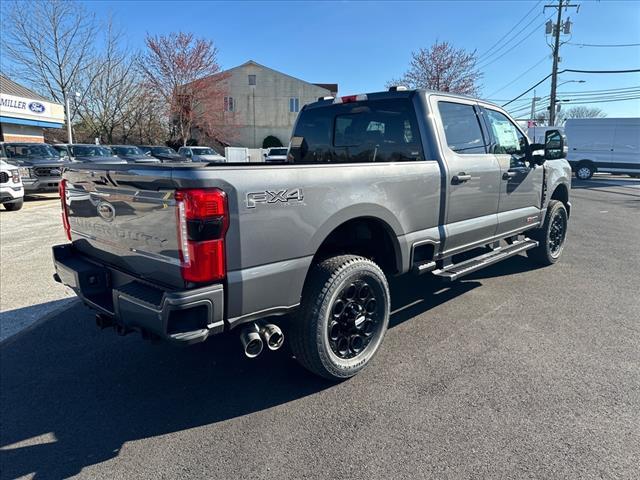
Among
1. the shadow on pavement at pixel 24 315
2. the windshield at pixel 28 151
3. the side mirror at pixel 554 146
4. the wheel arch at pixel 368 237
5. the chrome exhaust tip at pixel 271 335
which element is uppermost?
the windshield at pixel 28 151

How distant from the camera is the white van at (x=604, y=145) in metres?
21.0

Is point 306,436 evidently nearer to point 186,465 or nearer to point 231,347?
point 186,465

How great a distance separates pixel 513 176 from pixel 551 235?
1925mm

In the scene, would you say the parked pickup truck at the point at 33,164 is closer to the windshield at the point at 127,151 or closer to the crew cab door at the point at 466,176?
the windshield at the point at 127,151

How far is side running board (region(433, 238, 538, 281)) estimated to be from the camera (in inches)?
153

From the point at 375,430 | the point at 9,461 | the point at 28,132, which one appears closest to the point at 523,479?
the point at 375,430

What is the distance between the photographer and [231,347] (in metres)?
3.77

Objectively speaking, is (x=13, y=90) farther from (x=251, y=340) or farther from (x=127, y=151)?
(x=251, y=340)

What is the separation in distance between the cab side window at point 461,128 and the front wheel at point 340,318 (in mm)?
1639

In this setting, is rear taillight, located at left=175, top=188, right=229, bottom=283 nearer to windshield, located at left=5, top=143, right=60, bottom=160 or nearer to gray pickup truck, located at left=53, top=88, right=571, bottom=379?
gray pickup truck, located at left=53, top=88, right=571, bottom=379

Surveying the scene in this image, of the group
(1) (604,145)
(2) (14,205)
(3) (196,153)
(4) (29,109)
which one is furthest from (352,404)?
Result: (4) (29,109)

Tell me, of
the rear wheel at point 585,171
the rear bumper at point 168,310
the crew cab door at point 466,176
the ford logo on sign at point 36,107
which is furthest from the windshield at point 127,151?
the rear wheel at point 585,171

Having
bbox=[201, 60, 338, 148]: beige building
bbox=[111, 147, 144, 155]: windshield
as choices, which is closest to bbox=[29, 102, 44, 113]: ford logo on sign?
bbox=[111, 147, 144, 155]: windshield

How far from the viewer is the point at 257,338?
99.8 inches
